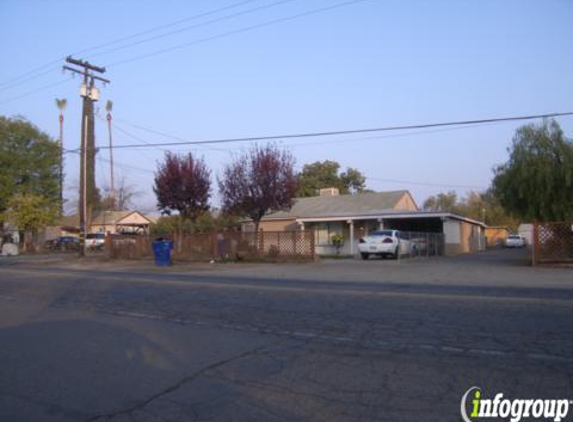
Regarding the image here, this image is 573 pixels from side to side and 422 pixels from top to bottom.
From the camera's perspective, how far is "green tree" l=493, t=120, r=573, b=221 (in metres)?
19.9

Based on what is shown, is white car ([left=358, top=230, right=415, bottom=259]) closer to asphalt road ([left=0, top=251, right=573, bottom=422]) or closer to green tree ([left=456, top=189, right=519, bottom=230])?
asphalt road ([left=0, top=251, right=573, bottom=422])

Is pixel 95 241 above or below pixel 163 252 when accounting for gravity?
above

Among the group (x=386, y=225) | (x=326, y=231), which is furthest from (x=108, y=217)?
(x=386, y=225)

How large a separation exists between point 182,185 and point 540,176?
17.9 m

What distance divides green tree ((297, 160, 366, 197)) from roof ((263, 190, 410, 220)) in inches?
881

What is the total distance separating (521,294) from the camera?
1148 cm

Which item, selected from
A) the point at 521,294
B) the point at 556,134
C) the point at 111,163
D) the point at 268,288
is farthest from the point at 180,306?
the point at 111,163

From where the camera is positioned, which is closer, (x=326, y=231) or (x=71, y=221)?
(x=326, y=231)

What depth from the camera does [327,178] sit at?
6469cm

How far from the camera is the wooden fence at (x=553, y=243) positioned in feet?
61.5

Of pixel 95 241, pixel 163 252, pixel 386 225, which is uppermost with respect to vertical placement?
pixel 386 225

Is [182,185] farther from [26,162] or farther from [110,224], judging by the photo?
[110,224]

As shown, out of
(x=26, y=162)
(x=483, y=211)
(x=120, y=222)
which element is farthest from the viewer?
(x=483, y=211)

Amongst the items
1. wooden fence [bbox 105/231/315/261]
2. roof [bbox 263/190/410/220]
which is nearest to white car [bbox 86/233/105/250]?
roof [bbox 263/190/410/220]
